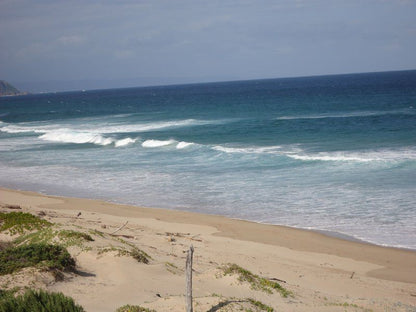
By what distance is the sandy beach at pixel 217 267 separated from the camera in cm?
932

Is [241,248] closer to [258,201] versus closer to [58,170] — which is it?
[258,201]

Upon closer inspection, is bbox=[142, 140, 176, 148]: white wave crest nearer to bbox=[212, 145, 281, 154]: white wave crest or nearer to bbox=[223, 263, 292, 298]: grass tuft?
bbox=[212, 145, 281, 154]: white wave crest

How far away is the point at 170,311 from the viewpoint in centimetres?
828

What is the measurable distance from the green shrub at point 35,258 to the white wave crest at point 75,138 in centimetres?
2918

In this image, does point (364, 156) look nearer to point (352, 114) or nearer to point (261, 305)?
point (261, 305)

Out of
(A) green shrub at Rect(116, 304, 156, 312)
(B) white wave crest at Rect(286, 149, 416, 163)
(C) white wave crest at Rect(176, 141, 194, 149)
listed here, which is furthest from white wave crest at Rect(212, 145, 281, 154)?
(A) green shrub at Rect(116, 304, 156, 312)

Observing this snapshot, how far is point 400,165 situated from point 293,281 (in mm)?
14865

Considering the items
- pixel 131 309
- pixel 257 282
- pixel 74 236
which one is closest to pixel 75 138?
pixel 74 236

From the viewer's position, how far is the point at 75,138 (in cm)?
4300

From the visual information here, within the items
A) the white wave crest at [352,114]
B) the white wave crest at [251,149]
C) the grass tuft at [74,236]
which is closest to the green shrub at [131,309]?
the grass tuft at [74,236]

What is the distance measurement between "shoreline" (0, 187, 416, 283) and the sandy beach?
0.10 feet

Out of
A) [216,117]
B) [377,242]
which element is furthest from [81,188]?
[216,117]

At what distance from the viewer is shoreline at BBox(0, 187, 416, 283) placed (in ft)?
44.0

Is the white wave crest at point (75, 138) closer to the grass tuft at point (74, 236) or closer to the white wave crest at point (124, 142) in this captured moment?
the white wave crest at point (124, 142)
